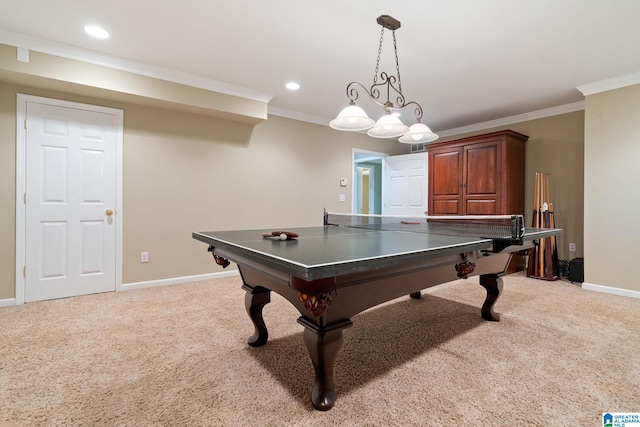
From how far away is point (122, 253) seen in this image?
11.5 feet

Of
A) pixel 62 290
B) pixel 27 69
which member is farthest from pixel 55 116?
pixel 62 290

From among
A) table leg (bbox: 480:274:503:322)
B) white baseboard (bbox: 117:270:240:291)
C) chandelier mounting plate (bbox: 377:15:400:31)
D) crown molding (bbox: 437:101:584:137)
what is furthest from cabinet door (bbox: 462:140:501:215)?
white baseboard (bbox: 117:270:240:291)

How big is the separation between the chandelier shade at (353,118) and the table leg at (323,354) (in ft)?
4.71

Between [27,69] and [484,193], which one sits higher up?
Answer: [27,69]

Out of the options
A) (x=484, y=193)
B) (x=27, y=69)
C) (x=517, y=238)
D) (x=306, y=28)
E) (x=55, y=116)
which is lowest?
(x=517, y=238)

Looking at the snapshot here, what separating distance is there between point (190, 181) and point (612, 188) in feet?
16.6

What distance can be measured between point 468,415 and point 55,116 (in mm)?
4320

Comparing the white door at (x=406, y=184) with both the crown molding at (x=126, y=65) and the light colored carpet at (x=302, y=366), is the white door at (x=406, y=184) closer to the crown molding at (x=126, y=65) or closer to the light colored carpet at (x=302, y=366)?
the light colored carpet at (x=302, y=366)

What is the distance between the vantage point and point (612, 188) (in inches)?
137

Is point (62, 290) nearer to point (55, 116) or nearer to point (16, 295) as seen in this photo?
point (16, 295)

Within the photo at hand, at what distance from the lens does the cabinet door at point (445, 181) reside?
16.1 feet

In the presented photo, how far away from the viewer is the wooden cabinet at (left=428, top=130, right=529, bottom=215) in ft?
14.4

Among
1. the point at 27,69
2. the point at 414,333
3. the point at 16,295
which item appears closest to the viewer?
the point at 414,333

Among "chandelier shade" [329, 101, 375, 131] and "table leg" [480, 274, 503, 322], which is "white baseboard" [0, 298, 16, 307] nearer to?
"chandelier shade" [329, 101, 375, 131]
